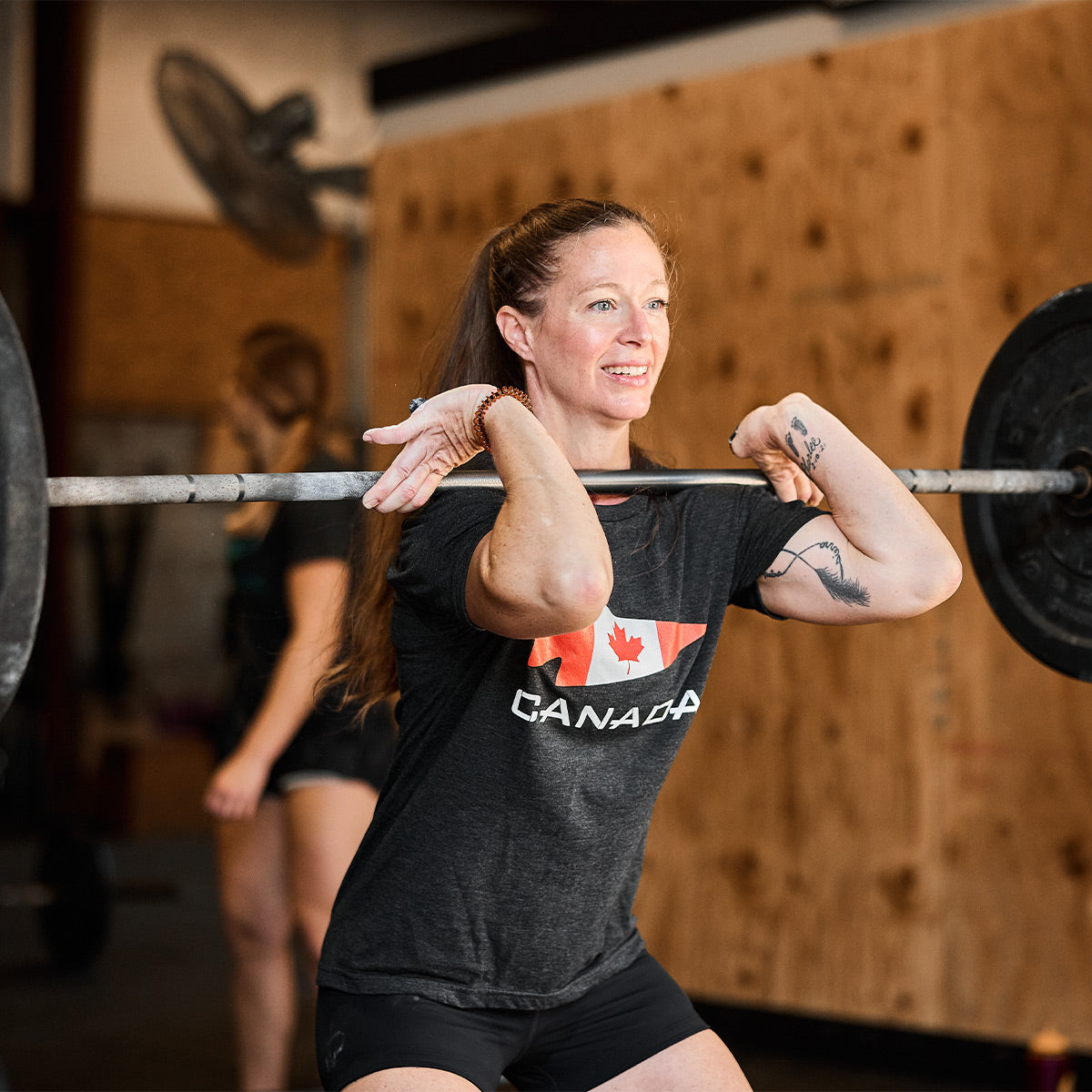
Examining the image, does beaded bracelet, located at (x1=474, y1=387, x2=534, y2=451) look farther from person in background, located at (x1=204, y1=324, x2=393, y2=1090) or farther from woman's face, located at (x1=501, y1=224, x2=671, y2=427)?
person in background, located at (x1=204, y1=324, x2=393, y2=1090)

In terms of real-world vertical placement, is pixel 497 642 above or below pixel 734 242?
below

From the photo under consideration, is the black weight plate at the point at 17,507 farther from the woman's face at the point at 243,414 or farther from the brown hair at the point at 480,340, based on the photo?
the woman's face at the point at 243,414

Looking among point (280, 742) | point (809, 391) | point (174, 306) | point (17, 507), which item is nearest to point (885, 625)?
point (809, 391)

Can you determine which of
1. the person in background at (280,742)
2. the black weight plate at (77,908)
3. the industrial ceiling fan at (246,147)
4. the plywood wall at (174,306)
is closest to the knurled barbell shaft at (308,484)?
the person in background at (280,742)

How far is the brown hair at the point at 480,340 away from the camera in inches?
61.7

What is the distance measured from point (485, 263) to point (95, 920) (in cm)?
304

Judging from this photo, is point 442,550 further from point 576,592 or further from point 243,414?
point 243,414

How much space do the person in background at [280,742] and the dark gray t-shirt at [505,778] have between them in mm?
911

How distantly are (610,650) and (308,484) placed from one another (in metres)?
0.34

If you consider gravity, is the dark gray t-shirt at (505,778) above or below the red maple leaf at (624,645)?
below

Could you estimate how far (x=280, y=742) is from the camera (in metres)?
2.49

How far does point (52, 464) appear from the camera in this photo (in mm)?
6570

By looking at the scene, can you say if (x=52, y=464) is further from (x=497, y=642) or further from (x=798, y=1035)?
(x=497, y=642)

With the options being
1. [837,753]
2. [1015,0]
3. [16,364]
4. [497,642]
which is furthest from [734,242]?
[16,364]
